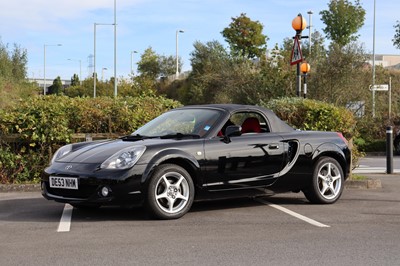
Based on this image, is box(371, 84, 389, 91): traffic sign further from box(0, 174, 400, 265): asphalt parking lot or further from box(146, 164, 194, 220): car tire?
box(146, 164, 194, 220): car tire

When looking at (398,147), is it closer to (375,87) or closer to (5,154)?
(375,87)

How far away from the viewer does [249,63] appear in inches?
1160

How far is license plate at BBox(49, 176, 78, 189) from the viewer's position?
20.9ft

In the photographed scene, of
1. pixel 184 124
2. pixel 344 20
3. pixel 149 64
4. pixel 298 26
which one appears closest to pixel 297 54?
pixel 298 26

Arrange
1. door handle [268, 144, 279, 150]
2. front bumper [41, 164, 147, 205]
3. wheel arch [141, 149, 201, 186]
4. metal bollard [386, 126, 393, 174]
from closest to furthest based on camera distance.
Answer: front bumper [41, 164, 147, 205] < wheel arch [141, 149, 201, 186] < door handle [268, 144, 279, 150] < metal bollard [386, 126, 393, 174]

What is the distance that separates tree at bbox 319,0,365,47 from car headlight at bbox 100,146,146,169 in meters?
40.9

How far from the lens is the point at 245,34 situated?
50750mm

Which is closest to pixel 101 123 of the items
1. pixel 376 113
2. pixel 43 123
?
pixel 43 123

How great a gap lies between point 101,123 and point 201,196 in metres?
4.10

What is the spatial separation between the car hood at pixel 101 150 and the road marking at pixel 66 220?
656mm

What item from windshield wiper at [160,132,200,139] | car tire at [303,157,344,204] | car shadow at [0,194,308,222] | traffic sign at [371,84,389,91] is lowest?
car shadow at [0,194,308,222]

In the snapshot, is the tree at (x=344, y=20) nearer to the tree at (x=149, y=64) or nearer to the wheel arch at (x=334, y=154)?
the tree at (x=149, y=64)

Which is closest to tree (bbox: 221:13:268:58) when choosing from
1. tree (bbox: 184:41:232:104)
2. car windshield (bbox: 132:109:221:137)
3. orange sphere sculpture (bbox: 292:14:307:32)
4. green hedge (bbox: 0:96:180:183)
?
tree (bbox: 184:41:232:104)

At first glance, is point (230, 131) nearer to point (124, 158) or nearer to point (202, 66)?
point (124, 158)
